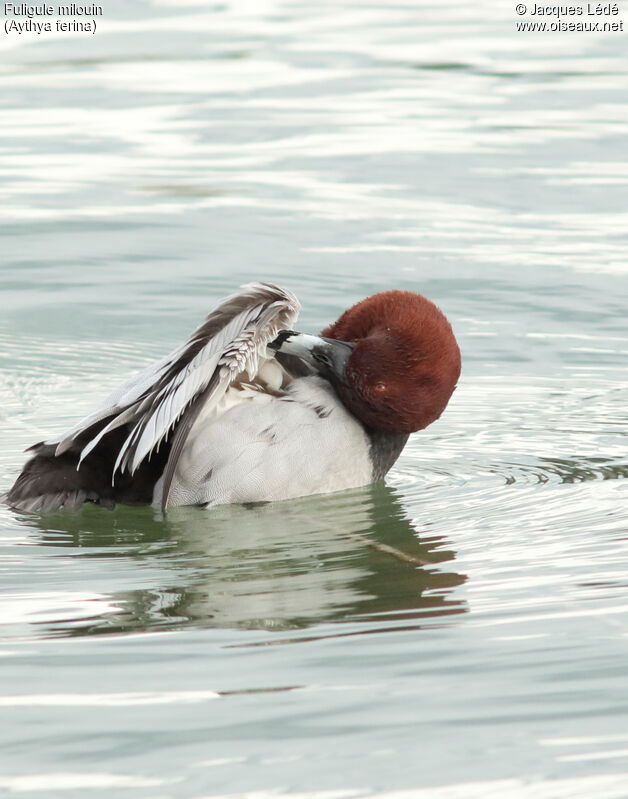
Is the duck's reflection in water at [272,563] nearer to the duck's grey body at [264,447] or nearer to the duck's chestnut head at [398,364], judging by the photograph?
the duck's grey body at [264,447]

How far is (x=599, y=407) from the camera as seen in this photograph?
816 cm

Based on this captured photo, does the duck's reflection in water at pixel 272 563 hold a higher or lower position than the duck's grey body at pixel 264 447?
lower

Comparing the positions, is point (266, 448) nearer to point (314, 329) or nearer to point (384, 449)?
point (384, 449)

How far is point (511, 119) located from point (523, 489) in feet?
26.5

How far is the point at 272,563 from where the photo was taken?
5848 mm

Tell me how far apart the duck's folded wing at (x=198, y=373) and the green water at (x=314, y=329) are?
41 centimetres

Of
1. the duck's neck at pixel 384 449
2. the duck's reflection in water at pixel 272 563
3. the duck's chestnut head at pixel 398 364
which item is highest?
the duck's chestnut head at pixel 398 364

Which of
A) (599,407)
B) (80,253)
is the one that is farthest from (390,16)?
(599,407)

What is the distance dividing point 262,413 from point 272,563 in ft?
2.44

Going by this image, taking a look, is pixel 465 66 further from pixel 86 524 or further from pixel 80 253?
pixel 86 524

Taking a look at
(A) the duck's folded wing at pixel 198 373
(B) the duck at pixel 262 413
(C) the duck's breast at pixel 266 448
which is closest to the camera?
(A) the duck's folded wing at pixel 198 373

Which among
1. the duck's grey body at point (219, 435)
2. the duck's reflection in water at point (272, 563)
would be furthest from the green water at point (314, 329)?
the duck's grey body at point (219, 435)

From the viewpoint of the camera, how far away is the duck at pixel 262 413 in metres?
6.18

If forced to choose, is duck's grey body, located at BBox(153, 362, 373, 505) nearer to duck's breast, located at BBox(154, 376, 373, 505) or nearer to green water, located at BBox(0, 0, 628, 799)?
duck's breast, located at BBox(154, 376, 373, 505)
